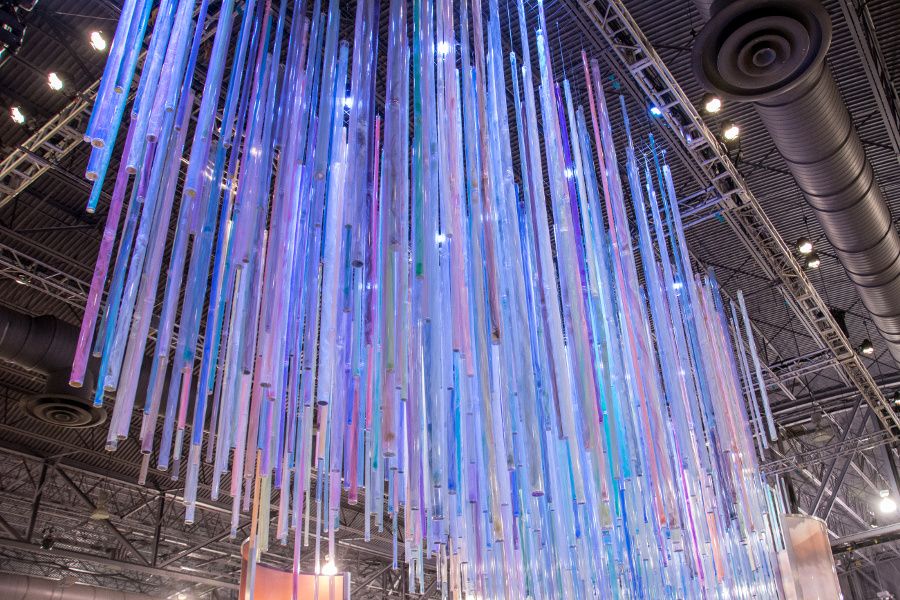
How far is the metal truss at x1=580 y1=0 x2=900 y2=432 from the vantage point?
685 cm

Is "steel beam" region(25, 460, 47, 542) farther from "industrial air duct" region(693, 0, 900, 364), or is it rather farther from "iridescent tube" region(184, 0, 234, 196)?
"industrial air duct" region(693, 0, 900, 364)

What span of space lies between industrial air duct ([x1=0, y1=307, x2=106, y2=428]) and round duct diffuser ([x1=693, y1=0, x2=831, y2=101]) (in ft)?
23.5

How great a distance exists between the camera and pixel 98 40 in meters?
6.52

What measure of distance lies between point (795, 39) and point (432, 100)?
8.25 feet

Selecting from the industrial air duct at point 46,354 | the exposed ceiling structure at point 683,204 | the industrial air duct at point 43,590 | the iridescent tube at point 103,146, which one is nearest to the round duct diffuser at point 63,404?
the industrial air duct at point 46,354

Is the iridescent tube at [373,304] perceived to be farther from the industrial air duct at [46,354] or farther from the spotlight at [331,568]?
the industrial air duct at [46,354]

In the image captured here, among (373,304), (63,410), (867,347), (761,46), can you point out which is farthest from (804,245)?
(63,410)

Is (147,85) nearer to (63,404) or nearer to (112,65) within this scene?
(112,65)

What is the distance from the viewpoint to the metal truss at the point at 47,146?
23.3 ft

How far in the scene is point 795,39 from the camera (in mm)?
4453

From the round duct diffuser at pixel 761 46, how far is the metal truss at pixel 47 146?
5403 mm

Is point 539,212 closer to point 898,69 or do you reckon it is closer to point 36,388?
point 898,69

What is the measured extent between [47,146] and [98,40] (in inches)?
56.5

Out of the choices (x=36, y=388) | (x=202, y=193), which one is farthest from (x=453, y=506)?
(x=36, y=388)
